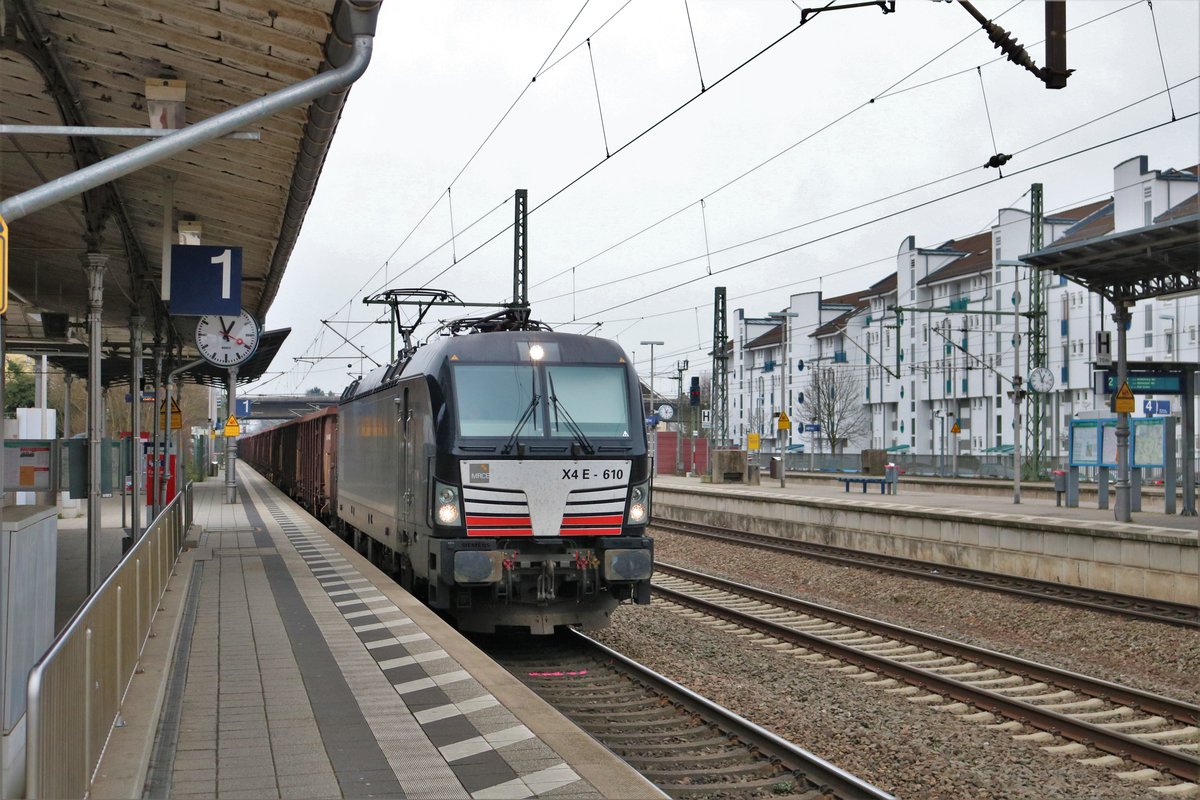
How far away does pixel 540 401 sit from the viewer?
1183 cm

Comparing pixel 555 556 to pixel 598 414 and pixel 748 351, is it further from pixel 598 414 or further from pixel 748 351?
pixel 748 351

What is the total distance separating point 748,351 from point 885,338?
2258 centimetres

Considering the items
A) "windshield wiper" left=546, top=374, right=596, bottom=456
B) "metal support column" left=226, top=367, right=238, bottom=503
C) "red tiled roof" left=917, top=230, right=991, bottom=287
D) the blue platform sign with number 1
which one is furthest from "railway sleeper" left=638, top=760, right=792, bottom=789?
"red tiled roof" left=917, top=230, right=991, bottom=287

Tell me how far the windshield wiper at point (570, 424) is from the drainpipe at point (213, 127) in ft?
18.1

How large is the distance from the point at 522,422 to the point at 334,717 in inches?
181

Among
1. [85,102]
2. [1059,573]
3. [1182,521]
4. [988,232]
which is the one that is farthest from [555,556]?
[988,232]

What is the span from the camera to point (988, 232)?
2788 inches

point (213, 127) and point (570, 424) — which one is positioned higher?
point (213, 127)

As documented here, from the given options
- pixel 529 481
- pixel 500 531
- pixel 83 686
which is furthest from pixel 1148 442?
pixel 83 686

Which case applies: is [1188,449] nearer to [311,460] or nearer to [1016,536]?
[1016,536]

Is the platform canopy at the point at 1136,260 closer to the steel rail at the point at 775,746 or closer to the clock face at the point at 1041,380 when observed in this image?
the steel rail at the point at 775,746

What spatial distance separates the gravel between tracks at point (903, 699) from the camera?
7922 mm

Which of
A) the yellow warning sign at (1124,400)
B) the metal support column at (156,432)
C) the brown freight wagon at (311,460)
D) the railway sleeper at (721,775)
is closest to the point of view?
the railway sleeper at (721,775)

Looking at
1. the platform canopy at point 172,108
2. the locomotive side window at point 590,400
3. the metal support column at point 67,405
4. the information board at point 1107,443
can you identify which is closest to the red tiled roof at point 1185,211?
the information board at point 1107,443
